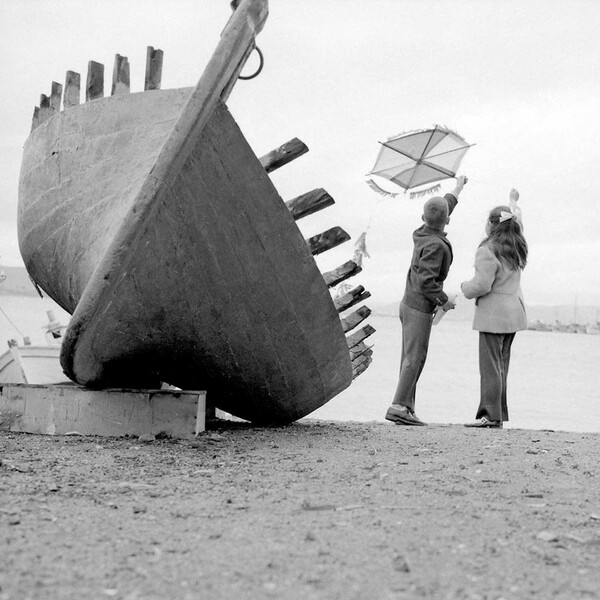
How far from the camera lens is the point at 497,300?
6023 mm

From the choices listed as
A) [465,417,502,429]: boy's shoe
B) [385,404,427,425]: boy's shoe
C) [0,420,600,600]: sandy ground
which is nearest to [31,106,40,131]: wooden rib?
[0,420,600,600]: sandy ground

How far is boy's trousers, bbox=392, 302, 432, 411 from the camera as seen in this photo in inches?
233

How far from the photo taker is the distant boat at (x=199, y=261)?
394 cm

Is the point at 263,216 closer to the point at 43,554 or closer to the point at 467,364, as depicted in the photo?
the point at 43,554

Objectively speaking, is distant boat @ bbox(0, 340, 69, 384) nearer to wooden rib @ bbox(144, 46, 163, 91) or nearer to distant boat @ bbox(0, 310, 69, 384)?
distant boat @ bbox(0, 310, 69, 384)

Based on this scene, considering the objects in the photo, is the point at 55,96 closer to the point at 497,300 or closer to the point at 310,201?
the point at 310,201

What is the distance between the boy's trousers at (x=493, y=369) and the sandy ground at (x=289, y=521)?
1490mm

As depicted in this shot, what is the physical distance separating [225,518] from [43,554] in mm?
680

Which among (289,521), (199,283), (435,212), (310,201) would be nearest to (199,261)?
(199,283)

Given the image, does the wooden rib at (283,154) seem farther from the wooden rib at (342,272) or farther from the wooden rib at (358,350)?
the wooden rib at (358,350)

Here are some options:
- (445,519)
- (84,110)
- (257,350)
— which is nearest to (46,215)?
(84,110)

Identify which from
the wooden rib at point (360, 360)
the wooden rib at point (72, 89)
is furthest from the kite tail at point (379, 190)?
the wooden rib at point (72, 89)

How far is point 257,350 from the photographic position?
440cm

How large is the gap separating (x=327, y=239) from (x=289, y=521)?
2.12 meters
